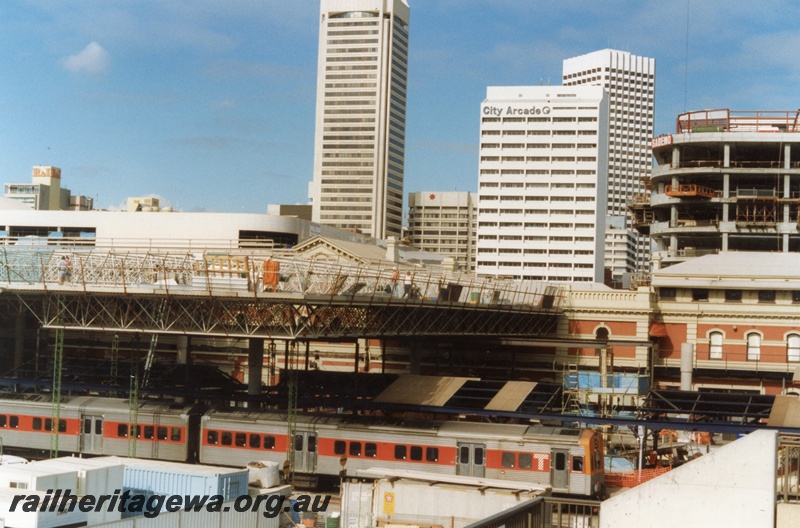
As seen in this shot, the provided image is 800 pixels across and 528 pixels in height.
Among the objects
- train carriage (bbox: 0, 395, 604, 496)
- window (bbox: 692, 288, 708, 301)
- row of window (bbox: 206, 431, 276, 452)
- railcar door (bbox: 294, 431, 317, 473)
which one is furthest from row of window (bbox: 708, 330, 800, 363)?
row of window (bbox: 206, 431, 276, 452)

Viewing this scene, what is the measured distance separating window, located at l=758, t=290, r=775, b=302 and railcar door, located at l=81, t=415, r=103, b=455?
152 feet

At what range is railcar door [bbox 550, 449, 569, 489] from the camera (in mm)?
42281

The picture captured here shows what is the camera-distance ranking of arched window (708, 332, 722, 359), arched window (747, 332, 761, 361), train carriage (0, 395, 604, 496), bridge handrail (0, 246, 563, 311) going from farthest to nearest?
arched window (708, 332, 722, 359), arched window (747, 332, 761, 361), bridge handrail (0, 246, 563, 311), train carriage (0, 395, 604, 496)

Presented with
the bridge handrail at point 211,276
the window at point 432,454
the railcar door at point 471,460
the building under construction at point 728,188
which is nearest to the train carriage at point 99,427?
the bridge handrail at point 211,276

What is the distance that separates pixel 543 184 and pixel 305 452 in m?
131

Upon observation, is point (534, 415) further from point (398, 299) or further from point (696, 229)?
point (696, 229)

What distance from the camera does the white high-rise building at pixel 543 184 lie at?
17312cm

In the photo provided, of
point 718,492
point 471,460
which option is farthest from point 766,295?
point 718,492

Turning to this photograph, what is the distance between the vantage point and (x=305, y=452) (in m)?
47.8

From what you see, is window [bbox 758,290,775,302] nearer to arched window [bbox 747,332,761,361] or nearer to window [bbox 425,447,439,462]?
arched window [bbox 747,332,761,361]

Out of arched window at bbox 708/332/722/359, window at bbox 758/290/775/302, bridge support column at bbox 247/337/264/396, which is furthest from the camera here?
arched window at bbox 708/332/722/359

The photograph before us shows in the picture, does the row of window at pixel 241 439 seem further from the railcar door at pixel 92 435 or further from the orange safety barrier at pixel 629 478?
the orange safety barrier at pixel 629 478

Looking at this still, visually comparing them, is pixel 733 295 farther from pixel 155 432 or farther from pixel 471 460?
pixel 155 432

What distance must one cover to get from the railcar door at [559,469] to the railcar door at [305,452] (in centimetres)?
1176
